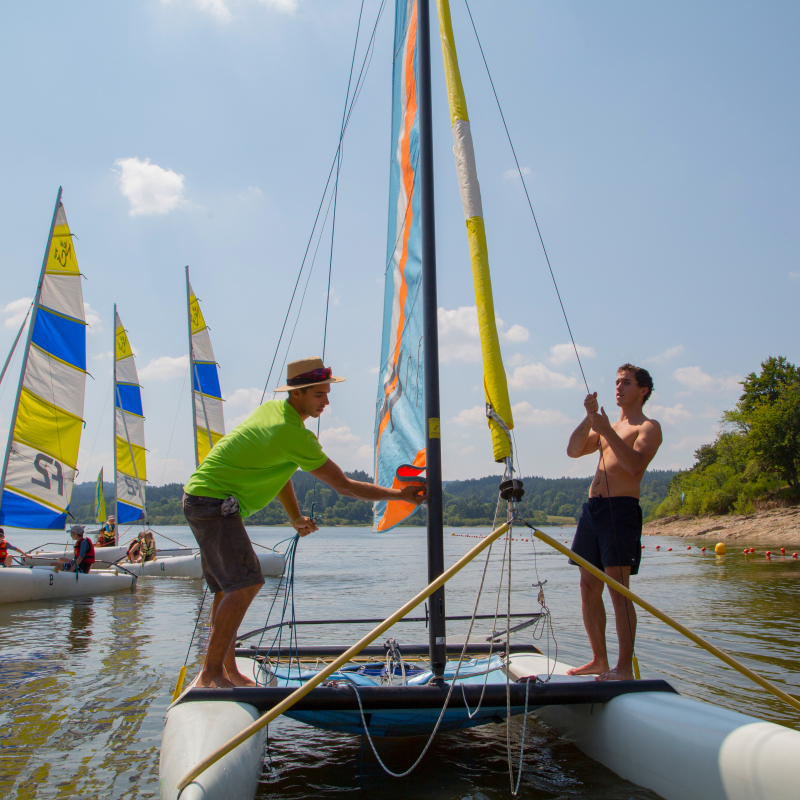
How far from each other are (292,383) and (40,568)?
34.7 ft

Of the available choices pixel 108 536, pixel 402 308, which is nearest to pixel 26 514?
pixel 108 536

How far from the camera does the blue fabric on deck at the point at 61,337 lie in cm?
1332

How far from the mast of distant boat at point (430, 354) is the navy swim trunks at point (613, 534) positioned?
93cm

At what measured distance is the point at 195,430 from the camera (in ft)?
56.5

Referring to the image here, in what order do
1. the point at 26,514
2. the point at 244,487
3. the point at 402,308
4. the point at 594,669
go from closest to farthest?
the point at 244,487, the point at 594,669, the point at 402,308, the point at 26,514

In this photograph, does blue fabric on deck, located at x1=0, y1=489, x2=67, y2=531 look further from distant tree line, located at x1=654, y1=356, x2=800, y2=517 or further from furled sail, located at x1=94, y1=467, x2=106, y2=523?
distant tree line, located at x1=654, y1=356, x2=800, y2=517

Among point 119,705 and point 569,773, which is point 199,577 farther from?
point 569,773

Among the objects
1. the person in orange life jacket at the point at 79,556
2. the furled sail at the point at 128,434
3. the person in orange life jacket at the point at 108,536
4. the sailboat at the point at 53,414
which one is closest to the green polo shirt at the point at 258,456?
the sailboat at the point at 53,414

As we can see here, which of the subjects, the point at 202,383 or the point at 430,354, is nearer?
the point at 430,354

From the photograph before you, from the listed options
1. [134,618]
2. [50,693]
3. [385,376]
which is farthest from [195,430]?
[385,376]

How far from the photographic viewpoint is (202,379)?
762 inches

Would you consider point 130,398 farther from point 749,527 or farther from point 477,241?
point 749,527

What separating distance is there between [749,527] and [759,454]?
29.4 feet

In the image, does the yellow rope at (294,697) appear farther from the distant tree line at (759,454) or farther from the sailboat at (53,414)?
the distant tree line at (759,454)
